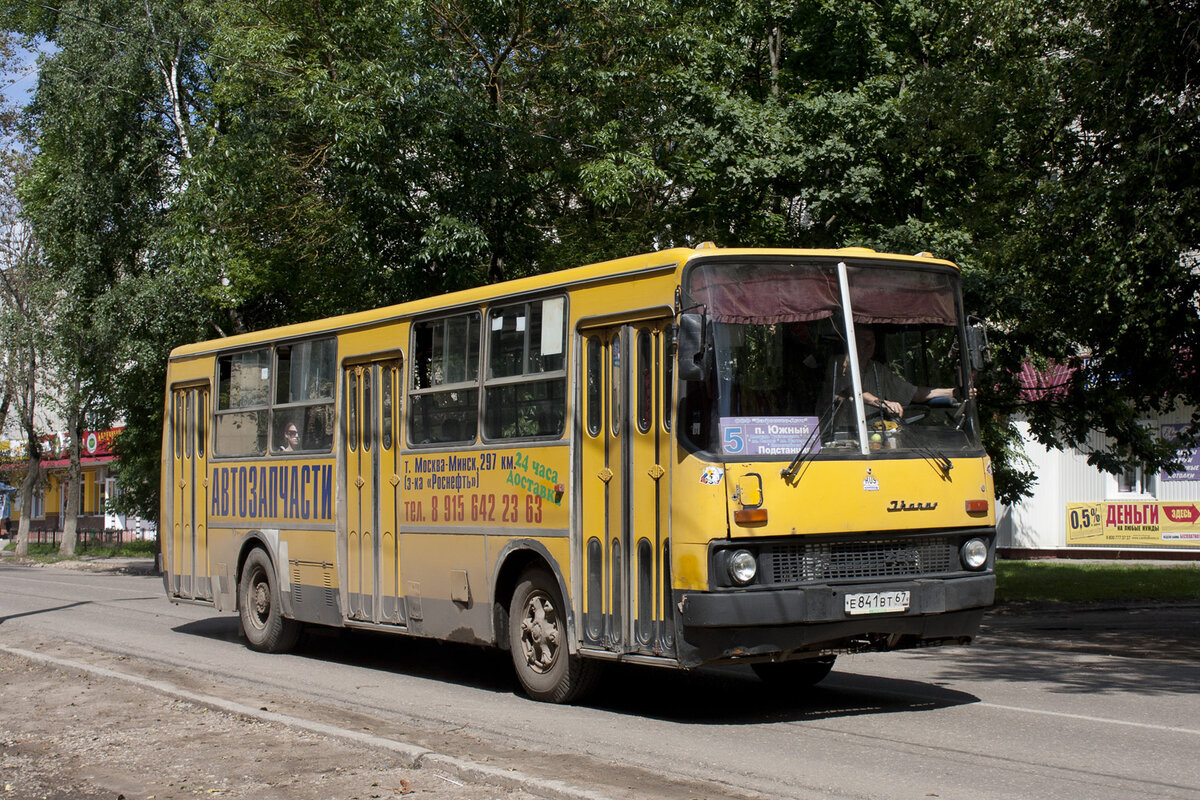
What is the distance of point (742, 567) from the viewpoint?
8383 mm

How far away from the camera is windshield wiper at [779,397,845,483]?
27.9ft

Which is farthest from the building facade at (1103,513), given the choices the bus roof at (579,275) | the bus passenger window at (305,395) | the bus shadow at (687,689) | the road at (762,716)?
the bus roof at (579,275)

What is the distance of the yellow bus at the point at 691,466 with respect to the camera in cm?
850

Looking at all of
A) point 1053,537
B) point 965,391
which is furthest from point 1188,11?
point 1053,537

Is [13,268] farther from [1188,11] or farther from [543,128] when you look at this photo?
[1188,11]

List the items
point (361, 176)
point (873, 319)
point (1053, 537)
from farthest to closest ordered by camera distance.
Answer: point (1053, 537) → point (361, 176) → point (873, 319)

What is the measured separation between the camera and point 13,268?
41.1 m

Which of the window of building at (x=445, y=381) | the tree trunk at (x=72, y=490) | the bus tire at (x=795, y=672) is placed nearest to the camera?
the bus tire at (x=795, y=672)

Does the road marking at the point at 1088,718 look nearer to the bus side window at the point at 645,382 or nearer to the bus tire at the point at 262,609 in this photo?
the bus side window at the point at 645,382

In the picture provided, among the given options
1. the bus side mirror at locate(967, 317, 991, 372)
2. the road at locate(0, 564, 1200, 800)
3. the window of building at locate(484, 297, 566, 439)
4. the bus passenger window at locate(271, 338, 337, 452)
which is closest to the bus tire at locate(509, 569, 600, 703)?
the road at locate(0, 564, 1200, 800)

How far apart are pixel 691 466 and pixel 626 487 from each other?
0.80 meters

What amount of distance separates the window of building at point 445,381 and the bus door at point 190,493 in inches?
180

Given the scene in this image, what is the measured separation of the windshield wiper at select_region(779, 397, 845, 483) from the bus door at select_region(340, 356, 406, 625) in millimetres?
4480

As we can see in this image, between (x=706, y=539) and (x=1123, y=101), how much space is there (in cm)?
842
